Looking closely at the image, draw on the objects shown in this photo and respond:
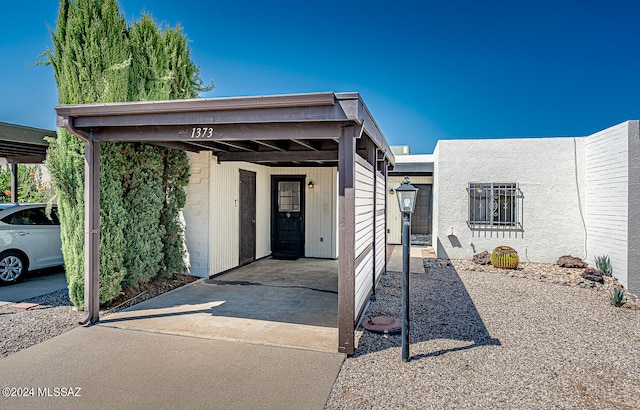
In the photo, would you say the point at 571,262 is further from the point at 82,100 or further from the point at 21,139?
the point at 21,139

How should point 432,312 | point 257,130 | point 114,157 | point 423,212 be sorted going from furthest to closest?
point 423,212 → point 432,312 → point 114,157 → point 257,130

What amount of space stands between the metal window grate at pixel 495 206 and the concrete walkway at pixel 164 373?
23.2 feet

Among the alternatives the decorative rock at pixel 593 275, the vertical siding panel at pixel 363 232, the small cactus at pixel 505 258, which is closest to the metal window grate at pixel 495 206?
the small cactus at pixel 505 258

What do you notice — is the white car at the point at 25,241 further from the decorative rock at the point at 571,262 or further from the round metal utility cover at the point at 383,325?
the decorative rock at the point at 571,262

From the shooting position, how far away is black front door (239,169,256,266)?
809 cm

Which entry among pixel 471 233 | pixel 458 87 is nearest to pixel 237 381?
pixel 471 233

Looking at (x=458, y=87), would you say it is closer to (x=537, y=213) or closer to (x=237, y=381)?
(x=537, y=213)

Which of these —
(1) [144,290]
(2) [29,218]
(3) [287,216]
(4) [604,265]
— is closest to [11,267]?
(2) [29,218]

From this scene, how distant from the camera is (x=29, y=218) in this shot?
6.70 m

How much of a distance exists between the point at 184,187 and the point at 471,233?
22.1ft

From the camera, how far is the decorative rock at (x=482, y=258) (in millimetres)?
8992

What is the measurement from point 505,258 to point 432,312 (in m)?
4.19

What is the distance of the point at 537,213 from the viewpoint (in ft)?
30.0

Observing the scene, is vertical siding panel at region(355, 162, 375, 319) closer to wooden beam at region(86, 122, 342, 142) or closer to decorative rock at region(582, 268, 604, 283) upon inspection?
wooden beam at region(86, 122, 342, 142)
